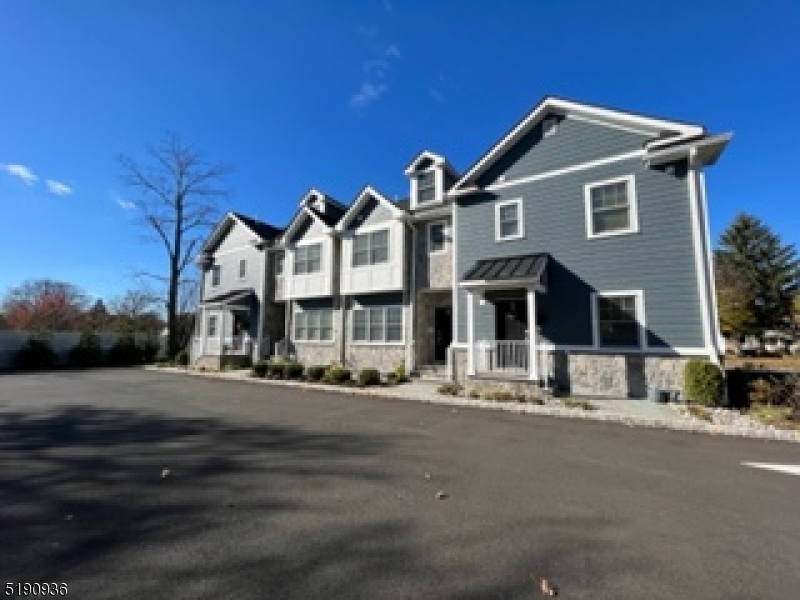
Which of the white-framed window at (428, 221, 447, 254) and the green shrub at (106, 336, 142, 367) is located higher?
the white-framed window at (428, 221, 447, 254)

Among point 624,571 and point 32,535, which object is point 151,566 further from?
point 624,571

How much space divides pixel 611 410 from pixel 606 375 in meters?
2.32

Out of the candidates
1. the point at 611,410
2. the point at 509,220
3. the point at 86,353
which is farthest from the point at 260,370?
the point at 86,353

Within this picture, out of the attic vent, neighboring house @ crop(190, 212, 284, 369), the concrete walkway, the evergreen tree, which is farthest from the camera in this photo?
the evergreen tree

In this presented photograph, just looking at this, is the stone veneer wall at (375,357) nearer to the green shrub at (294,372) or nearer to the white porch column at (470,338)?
the green shrub at (294,372)

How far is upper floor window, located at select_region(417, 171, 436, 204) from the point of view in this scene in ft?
54.2

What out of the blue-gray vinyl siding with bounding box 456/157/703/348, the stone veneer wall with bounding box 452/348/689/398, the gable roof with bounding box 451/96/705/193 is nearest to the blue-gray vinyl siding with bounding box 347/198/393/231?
the gable roof with bounding box 451/96/705/193

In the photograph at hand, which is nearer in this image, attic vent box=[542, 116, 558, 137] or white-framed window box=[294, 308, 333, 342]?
attic vent box=[542, 116, 558, 137]

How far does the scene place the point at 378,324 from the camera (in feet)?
56.6

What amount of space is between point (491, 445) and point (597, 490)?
2.18 metres

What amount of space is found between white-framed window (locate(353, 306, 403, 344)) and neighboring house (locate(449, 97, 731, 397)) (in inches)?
126

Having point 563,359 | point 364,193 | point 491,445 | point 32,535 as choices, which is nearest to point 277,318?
point 364,193

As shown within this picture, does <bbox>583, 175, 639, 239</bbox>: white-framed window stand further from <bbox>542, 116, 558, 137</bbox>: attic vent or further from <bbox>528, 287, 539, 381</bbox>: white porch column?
<bbox>528, 287, 539, 381</bbox>: white porch column

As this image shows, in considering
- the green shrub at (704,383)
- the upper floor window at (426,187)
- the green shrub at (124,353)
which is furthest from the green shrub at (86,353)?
the green shrub at (704,383)
